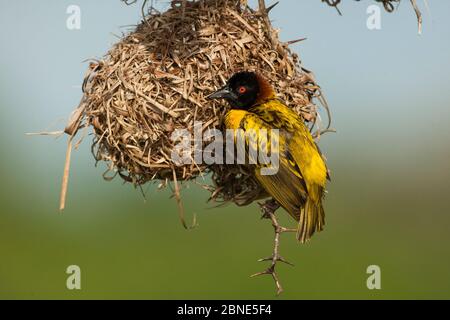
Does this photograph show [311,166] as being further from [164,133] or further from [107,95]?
[107,95]

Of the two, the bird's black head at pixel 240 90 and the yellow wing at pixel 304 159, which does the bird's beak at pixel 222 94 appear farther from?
the yellow wing at pixel 304 159

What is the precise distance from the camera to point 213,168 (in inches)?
151

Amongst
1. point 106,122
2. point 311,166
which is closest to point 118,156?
point 106,122

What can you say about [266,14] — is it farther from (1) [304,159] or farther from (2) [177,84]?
(1) [304,159]

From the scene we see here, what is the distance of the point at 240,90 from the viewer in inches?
147

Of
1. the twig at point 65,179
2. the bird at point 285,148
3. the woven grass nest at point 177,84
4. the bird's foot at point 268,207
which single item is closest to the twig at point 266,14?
the woven grass nest at point 177,84

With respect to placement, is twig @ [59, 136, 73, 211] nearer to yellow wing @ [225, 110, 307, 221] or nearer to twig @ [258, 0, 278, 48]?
yellow wing @ [225, 110, 307, 221]

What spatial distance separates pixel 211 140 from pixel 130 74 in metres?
0.57

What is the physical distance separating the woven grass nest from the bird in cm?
11

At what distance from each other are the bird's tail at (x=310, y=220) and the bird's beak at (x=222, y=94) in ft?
2.28

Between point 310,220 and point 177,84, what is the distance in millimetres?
988

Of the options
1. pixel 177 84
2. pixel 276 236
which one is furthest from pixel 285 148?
pixel 177 84

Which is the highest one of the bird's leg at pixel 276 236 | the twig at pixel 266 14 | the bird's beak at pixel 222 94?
the twig at pixel 266 14

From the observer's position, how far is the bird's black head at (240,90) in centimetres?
372
